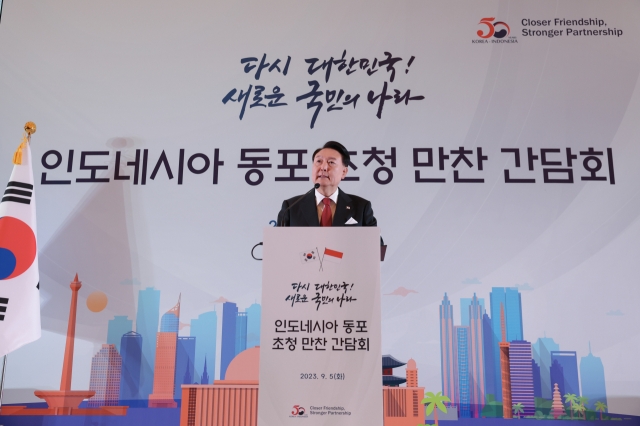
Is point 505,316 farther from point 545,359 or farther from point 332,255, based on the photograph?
point 332,255

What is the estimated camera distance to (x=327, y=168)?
2930 millimetres

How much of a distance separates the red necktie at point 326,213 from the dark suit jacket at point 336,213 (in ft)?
0.10

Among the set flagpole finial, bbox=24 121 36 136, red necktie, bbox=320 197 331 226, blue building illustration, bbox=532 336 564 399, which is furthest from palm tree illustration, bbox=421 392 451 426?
flagpole finial, bbox=24 121 36 136

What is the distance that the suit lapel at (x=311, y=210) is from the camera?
289 cm

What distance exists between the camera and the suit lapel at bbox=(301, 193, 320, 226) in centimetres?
289

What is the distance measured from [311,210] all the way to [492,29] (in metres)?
2.28

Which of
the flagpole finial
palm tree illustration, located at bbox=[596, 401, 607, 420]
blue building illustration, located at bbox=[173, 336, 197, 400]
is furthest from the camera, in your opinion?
the flagpole finial

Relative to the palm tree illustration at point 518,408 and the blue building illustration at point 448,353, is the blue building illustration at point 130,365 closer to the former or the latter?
the blue building illustration at point 448,353

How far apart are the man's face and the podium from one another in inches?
35.9

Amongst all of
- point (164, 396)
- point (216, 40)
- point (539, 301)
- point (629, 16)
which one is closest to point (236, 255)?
point (164, 396)

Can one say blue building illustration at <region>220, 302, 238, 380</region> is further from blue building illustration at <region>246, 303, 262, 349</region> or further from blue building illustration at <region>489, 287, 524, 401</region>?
blue building illustration at <region>489, 287, 524, 401</region>

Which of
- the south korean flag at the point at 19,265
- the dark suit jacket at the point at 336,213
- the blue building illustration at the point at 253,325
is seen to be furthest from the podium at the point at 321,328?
the south korean flag at the point at 19,265

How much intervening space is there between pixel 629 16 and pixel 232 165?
304 centimetres

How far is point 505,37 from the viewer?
4.27m
